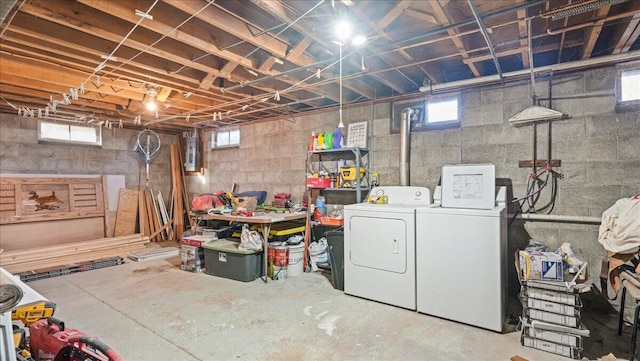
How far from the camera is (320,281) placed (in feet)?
12.9

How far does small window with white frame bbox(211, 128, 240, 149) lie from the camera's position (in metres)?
6.05

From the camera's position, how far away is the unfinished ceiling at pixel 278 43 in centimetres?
218

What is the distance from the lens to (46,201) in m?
5.22

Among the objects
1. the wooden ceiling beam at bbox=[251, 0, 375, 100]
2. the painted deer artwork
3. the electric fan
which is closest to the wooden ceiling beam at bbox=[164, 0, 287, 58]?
the wooden ceiling beam at bbox=[251, 0, 375, 100]

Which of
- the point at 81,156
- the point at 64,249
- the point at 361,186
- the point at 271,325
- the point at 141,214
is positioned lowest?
the point at 271,325

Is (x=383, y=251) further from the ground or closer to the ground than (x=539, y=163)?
closer to the ground

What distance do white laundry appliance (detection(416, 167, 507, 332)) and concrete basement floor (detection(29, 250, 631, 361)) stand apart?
99 mm

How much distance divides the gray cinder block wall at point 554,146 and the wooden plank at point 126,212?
4.54 metres

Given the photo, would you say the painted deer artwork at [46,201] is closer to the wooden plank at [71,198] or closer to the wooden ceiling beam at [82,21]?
the wooden plank at [71,198]

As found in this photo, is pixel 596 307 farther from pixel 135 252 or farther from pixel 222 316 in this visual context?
pixel 135 252

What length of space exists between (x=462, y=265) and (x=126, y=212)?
232 inches

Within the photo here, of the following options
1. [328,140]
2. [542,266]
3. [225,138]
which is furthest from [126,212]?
[542,266]

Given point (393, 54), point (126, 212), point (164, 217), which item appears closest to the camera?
point (393, 54)

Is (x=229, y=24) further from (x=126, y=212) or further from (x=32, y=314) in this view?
(x=126, y=212)
